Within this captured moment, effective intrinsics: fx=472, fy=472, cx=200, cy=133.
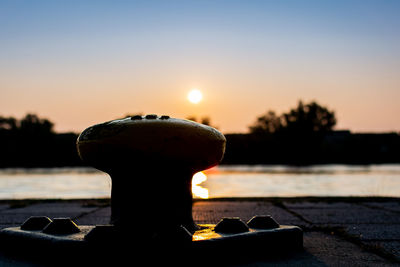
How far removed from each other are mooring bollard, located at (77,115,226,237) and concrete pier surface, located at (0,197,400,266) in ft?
1.51

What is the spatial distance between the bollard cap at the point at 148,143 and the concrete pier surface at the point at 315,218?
1.81 feet

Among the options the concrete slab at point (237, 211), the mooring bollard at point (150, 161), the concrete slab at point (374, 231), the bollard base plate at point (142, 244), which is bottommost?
the concrete slab at point (237, 211)

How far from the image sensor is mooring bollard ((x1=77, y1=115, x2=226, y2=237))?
7.02 feet

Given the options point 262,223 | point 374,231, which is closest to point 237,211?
point 374,231

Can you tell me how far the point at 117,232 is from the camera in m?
1.91

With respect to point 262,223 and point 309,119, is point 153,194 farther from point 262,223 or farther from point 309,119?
point 309,119

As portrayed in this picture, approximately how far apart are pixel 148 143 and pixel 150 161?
0.30ft

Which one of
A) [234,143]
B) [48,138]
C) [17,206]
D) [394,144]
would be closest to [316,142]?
[394,144]

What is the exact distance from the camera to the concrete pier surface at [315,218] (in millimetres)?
2131

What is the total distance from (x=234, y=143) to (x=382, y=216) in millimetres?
42162

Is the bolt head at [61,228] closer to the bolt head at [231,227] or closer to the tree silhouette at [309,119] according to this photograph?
the bolt head at [231,227]

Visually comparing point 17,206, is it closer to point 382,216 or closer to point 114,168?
point 114,168

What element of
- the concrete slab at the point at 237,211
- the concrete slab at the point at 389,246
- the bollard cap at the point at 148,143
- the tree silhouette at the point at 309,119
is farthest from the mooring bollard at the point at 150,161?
the tree silhouette at the point at 309,119

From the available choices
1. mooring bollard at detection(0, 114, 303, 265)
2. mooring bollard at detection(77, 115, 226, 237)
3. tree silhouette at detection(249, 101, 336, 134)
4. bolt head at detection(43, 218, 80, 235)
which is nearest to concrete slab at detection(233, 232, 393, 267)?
mooring bollard at detection(0, 114, 303, 265)
